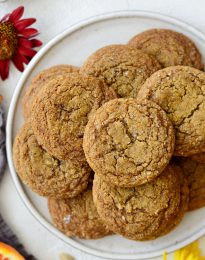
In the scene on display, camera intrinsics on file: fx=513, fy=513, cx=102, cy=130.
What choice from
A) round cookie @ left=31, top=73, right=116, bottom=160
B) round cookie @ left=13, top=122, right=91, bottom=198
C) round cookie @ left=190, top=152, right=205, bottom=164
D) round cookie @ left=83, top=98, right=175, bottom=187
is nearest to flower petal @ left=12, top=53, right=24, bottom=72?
round cookie @ left=13, top=122, right=91, bottom=198

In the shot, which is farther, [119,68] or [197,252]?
[197,252]

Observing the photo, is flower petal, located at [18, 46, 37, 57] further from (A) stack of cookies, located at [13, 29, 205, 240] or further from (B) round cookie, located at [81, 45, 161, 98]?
(B) round cookie, located at [81, 45, 161, 98]

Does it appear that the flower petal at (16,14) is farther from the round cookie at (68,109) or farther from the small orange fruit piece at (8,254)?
the small orange fruit piece at (8,254)

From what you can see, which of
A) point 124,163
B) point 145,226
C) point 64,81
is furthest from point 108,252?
point 64,81

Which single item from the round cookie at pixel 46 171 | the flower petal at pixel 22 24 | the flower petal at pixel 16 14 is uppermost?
the flower petal at pixel 16 14

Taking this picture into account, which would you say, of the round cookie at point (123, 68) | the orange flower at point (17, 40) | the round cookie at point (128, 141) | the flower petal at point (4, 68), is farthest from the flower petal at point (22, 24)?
the round cookie at point (128, 141)

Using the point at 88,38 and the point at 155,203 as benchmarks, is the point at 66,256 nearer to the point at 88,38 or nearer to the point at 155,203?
the point at 155,203
